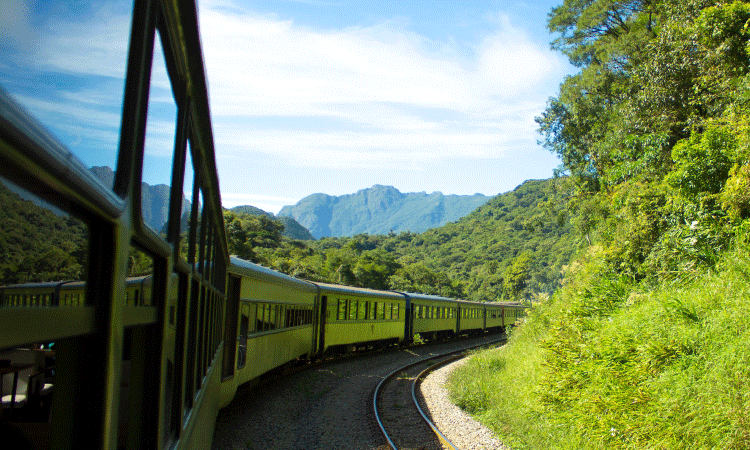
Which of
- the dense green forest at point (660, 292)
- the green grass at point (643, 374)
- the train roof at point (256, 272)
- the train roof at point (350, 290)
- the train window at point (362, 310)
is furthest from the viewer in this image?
the train window at point (362, 310)

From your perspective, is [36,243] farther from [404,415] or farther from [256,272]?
[404,415]

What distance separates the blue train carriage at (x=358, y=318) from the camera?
51.8 ft

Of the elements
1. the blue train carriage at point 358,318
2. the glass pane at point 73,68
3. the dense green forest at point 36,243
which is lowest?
the blue train carriage at point 358,318

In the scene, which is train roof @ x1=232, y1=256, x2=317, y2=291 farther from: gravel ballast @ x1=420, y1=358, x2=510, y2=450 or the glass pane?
the glass pane

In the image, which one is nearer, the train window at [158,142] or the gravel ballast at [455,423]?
the train window at [158,142]

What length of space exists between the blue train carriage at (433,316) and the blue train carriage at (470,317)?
2.15 ft

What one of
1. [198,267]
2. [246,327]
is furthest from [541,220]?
[198,267]

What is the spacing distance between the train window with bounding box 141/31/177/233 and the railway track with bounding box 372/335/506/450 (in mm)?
6946

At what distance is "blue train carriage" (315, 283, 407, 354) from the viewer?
51.8 ft

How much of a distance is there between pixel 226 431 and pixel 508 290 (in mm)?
75852

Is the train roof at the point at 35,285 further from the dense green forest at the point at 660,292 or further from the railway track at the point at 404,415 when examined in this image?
the railway track at the point at 404,415

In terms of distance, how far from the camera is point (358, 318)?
58.3 feet

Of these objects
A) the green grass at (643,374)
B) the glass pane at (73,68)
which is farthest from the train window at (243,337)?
the glass pane at (73,68)

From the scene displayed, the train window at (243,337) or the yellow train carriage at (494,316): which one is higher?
the train window at (243,337)
